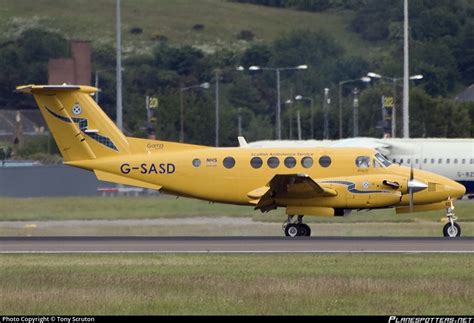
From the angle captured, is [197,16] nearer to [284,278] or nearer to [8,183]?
[8,183]

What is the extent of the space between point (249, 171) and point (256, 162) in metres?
0.35

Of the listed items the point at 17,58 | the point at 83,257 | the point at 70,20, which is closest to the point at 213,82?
the point at 70,20

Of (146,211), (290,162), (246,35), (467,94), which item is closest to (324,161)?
(290,162)

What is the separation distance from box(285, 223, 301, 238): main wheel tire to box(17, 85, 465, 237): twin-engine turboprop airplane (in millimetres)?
41

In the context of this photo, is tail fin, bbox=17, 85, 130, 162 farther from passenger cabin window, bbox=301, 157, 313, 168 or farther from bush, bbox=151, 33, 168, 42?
bush, bbox=151, 33, 168, 42

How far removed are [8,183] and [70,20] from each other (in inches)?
2334

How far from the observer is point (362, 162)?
4050 cm

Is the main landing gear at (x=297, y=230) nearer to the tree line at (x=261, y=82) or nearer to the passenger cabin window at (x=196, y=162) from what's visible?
the passenger cabin window at (x=196, y=162)

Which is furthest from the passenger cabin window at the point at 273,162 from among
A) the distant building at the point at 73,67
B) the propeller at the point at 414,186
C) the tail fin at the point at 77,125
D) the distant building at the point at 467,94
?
the distant building at the point at 467,94

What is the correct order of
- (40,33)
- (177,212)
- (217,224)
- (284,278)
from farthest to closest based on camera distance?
(40,33)
(177,212)
(217,224)
(284,278)

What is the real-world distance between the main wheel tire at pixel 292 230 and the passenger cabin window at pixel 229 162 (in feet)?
9.27

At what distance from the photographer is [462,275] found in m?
27.8

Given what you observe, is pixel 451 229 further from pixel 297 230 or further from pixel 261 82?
pixel 261 82

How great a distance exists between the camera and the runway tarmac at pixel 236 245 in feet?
111
